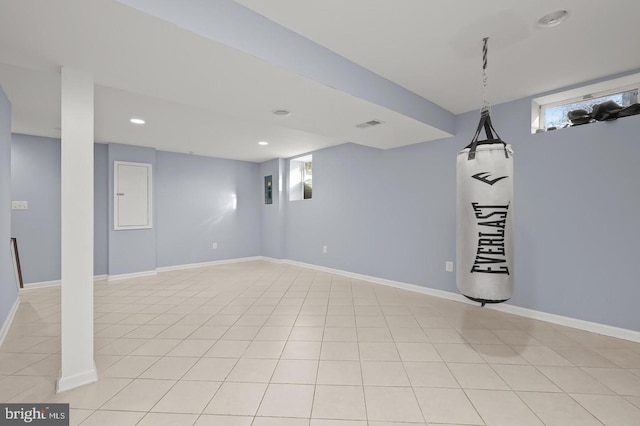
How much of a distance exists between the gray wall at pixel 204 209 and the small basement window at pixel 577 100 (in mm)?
5817

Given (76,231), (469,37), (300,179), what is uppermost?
(469,37)

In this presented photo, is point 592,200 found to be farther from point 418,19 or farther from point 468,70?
point 418,19

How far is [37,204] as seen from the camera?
4.64 m

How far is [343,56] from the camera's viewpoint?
7.97 ft

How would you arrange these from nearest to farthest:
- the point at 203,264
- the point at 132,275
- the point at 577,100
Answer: the point at 577,100 → the point at 132,275 → the point at 203,264

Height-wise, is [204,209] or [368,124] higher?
[368,124]

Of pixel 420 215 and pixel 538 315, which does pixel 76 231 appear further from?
pixel 538 315

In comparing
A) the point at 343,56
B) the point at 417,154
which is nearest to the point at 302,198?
the point at 417,154

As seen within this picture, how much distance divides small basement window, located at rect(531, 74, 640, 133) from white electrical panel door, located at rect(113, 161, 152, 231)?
623cm

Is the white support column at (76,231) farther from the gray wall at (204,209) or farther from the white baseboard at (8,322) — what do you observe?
the gray wall at (204,209)

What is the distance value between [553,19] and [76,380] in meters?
4.13

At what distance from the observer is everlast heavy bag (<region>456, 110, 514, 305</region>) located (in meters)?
1.94

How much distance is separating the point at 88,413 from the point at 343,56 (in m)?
3.08

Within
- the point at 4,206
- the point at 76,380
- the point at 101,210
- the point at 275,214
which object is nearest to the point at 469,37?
the point at 76,380
